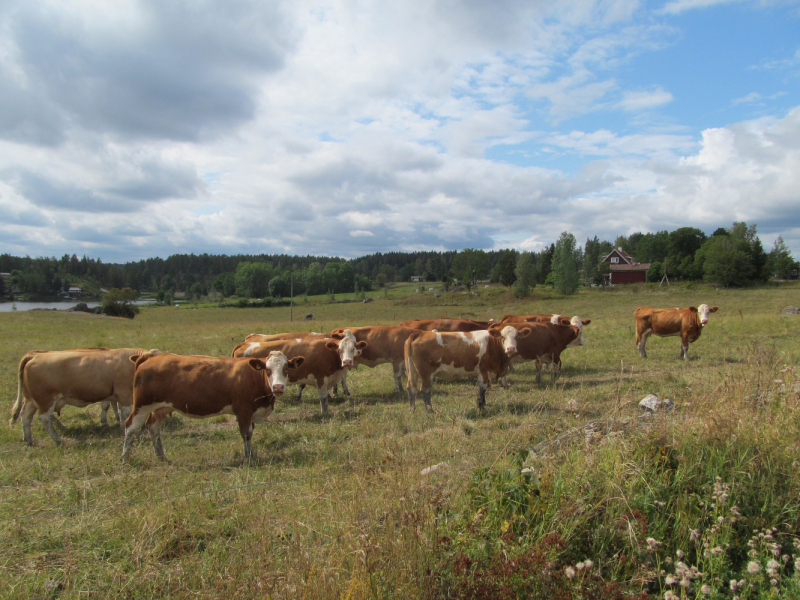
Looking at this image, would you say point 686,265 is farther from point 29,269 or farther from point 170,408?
point 29,269

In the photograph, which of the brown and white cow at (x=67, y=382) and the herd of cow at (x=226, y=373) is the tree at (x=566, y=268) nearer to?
the herd of cow at (x=226, y=373)

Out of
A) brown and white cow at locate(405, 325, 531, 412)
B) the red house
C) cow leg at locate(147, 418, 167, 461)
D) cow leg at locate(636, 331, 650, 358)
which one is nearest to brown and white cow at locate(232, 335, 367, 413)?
brown and white cow at locate(405, 325, 531, 412)

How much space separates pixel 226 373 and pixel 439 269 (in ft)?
412

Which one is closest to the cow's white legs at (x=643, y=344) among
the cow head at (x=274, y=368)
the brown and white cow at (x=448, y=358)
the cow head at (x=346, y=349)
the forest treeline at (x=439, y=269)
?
the brown and white cow at (x=448, y=358)

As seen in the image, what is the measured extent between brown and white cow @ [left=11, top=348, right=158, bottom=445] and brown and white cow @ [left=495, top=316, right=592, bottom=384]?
946cm

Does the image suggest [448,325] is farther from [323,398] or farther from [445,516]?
[445,516]

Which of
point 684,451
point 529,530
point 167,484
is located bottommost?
point 167,484

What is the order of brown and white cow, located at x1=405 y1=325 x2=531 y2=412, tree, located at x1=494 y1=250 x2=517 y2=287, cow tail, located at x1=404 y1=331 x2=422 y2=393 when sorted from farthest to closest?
tree, located at x1=494 y1=250 x2=517 y2=287 < cow tail, located at x1=404 y1=331 x2=422 y2=393 < brown and white cow, located at x1=405 y1=325 x2=531 y2=412

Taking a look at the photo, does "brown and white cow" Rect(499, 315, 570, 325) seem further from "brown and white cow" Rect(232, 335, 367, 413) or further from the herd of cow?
"brown and white cow" Rect(232, 335, 367, 413)

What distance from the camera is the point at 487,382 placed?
10461mm

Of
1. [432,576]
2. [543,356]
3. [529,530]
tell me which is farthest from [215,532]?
[543,356]

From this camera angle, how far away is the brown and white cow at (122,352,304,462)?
730 cm

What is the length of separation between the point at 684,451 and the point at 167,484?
6.12 meters

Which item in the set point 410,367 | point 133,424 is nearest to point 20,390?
point 133,424
